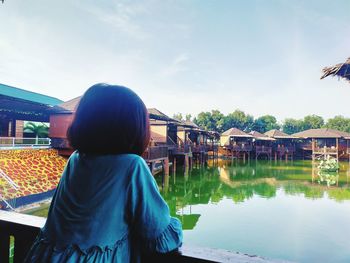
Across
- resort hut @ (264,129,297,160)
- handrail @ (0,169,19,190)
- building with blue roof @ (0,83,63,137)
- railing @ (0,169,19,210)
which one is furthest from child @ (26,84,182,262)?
resort hut @ (264,129,297,160)

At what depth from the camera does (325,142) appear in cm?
2838

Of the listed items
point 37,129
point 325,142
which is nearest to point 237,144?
point 325,142

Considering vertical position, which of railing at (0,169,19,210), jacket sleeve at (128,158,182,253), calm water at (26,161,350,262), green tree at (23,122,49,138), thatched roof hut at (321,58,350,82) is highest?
thatched roof hut at (321,58,350,82)

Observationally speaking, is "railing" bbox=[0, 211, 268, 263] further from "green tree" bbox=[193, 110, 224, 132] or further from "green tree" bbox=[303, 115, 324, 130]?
"green tree" bbox=[303, 115, 324, 130]

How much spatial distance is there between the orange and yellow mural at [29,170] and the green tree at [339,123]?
155ft

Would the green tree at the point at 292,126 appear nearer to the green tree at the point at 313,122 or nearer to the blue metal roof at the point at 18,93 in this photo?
the green tree at the point at 313,122

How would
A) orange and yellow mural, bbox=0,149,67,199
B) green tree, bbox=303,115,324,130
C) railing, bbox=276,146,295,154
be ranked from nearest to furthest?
orange and yellow mural, bbox=0,149,67,199 → railing, bbox=276,146,295,154 → green tree, bbox=303,115,324,130

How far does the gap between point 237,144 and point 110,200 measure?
95.3 ft

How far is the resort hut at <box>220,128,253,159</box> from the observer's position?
27.2m

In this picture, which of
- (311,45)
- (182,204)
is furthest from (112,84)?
(311,45)

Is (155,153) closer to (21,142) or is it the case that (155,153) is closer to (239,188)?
(239,188)

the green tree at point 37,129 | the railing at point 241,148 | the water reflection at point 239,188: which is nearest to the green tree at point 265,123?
the railing at point 241,148

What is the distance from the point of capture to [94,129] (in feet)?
3.24

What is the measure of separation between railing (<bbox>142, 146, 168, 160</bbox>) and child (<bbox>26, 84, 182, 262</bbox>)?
387 inches
